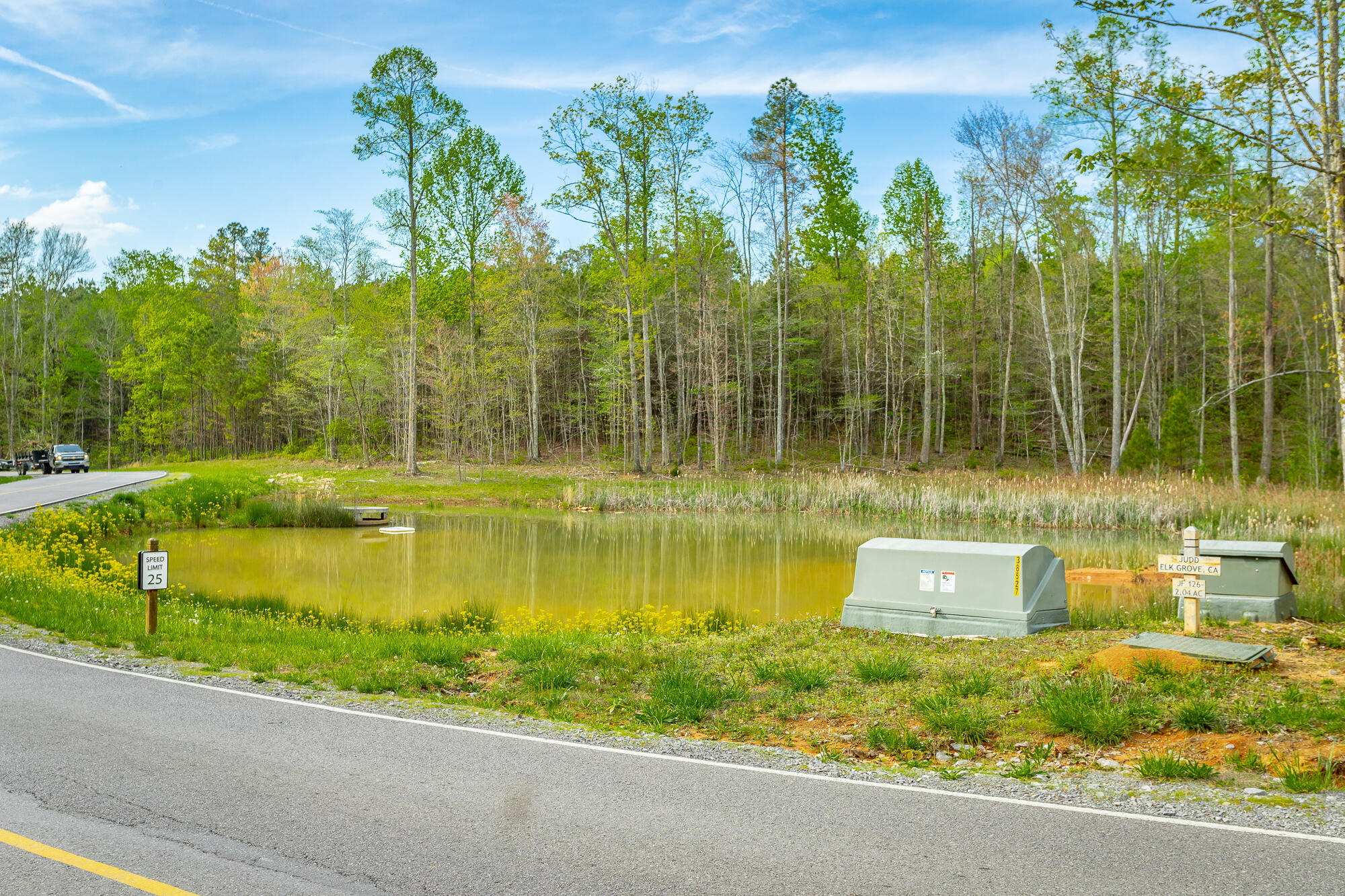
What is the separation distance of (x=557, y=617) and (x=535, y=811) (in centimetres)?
977

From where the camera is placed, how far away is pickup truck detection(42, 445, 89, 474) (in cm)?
4381

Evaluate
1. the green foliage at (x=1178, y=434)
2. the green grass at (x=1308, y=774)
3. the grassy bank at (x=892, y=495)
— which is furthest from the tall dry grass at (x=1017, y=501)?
the green grass at (x=1308, y=774)

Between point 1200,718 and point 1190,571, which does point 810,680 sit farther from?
point 1190,571

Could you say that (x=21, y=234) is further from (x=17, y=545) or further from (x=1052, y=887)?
(x=1052, y=887)

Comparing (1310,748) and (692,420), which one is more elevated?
(692,420)

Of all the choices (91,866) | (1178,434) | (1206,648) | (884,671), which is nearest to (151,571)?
(91,866)

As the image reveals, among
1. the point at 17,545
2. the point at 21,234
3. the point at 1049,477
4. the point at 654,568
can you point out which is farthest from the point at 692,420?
the point at 21,234

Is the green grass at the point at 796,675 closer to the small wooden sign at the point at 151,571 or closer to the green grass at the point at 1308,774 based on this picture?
the green grass at the point at 1308,774

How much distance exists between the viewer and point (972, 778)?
20.3 feet

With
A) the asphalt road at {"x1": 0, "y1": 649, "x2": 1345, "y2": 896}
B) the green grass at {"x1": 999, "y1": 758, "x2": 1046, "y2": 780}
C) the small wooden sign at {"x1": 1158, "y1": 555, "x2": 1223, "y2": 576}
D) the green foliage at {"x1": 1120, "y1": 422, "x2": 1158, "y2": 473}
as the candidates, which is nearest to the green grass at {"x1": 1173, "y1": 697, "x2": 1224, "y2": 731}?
the green grass at {"x1": 999, "y1": 758, "x2": 1046, "y2": 780}

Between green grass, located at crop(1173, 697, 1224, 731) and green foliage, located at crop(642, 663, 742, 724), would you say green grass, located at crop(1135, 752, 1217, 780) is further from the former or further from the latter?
green foliage, located at crop(642, 663, 742, 724)

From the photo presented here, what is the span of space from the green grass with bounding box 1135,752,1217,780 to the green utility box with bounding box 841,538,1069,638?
448 cm

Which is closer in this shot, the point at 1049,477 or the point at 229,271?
the point at 1049,477

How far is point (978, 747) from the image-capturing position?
694 centimetres
